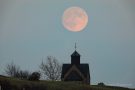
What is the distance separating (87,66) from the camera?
10500cm

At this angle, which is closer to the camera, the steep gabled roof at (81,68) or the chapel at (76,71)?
the chapel at (76,71)

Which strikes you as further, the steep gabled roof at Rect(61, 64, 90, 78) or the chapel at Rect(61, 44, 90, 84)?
the steep gabled roof at Rect(61, 64, 90, 78)

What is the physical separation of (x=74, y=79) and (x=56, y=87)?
123 feet

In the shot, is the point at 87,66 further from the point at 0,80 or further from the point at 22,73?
the point at 0,80

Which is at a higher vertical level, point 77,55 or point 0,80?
point 77,55

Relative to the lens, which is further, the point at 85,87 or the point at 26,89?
the point at 85,87

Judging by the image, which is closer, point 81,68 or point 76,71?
point 76,71

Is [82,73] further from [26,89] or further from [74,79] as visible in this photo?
[26,89]

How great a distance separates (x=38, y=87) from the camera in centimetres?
6297

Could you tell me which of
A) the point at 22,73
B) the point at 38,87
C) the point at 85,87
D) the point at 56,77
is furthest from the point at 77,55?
the point at 38,87

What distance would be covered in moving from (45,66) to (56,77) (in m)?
6.62

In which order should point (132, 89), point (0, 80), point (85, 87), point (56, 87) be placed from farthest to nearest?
point (132, 89) → point (85, 87) → point (56, 87) → point (0, 80)

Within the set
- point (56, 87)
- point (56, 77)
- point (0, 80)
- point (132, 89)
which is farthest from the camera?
point (56, 77)

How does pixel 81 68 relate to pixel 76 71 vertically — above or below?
above
